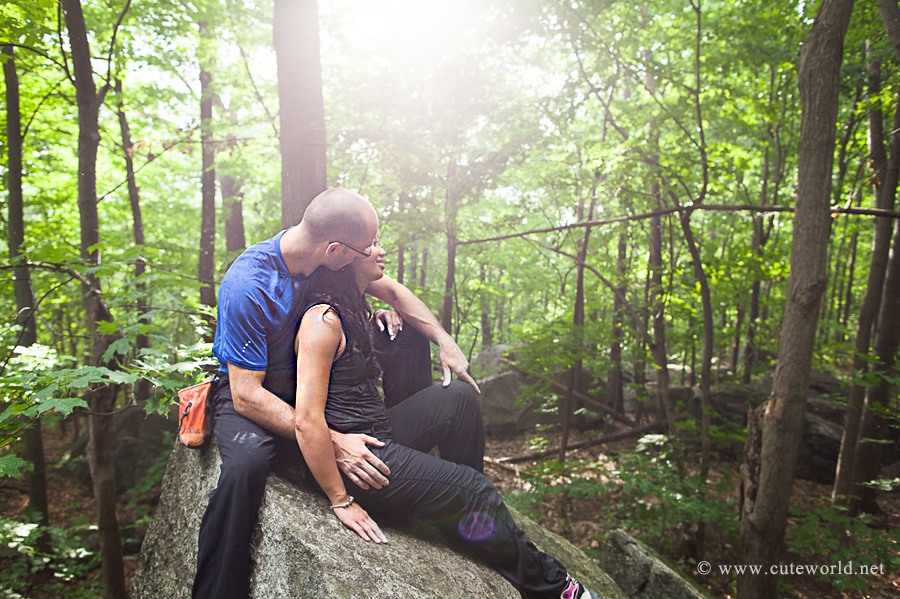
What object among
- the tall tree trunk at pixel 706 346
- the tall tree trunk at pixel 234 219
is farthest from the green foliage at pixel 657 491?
the tall tree trunk at pixel 234 219

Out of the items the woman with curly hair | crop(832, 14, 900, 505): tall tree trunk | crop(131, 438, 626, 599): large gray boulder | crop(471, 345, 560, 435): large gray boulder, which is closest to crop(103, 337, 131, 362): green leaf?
crop(131, 438, 626, 599): large gray boulder

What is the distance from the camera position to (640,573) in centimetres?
301

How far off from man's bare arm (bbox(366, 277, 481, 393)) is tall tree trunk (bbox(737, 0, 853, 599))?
241cm

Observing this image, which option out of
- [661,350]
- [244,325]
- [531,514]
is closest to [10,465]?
[244,325]

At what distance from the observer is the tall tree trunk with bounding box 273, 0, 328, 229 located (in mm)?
3146

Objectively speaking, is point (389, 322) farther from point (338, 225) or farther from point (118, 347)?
point (118, 347)

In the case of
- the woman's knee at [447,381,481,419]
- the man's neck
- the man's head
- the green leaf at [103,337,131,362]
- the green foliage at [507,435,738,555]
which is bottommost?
the green foliage at [507,435,738,555]

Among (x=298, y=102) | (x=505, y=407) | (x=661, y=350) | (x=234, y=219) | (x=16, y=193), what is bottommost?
(x=505, y=407)

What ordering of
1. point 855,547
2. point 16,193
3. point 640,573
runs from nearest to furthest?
1. point 640,573
2. point 855,547
3. point 16,193

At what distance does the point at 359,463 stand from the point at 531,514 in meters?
4.31

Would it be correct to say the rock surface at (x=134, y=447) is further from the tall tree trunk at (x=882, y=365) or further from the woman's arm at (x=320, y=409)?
the tall tree trunk at (x=882, y=365)

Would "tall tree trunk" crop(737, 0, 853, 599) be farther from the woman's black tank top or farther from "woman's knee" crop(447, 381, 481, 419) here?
the woman's black tank top

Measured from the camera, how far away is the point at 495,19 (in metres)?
4.94

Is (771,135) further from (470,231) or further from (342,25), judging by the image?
(342,25)
